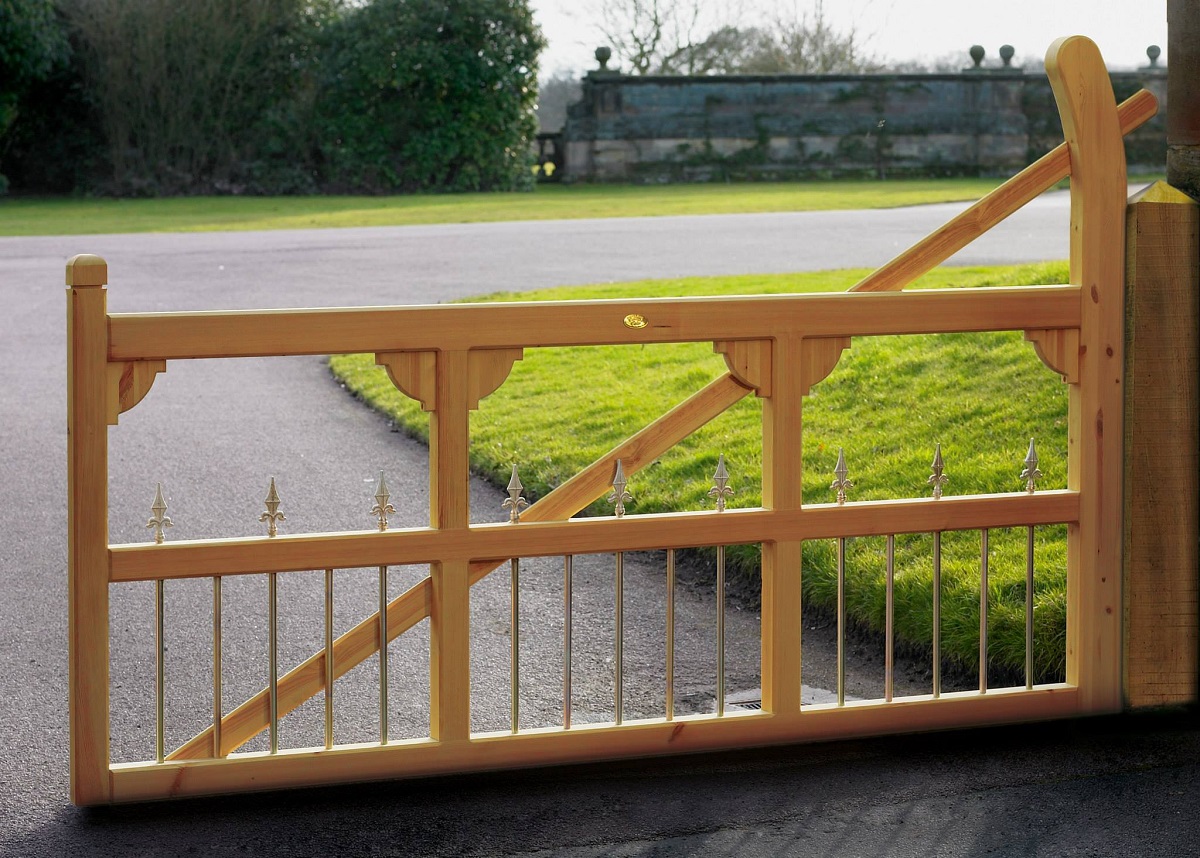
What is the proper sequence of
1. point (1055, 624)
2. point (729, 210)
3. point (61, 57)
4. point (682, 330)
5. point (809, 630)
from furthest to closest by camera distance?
point (61, 57)
point (729, 210)
point (809, 630)
point (1055, 624)
point (682, 330)

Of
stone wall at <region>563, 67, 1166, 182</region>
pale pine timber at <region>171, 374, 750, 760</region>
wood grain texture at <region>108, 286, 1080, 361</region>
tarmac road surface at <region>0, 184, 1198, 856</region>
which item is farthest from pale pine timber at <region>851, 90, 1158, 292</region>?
stone wall at <region>563, 67, 1166, 182</region>


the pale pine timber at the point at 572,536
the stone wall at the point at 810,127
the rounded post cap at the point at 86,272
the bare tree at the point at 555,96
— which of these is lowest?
the pale pine timber at the point at 572,536

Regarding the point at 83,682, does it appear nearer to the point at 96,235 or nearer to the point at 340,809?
the point at 340,809

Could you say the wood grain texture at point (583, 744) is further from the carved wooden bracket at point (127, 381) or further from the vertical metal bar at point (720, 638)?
the carved wooden bracket at point (127, 381)

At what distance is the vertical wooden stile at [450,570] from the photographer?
3.44 meters

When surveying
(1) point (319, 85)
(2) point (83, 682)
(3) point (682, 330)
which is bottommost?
(2) point (83, 682)

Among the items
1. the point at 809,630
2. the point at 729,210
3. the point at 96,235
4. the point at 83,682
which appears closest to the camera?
the point at 83,682

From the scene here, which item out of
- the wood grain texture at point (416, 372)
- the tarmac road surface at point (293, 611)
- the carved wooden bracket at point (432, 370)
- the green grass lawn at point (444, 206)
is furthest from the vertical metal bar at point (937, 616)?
the green grass lawn at point (444, 206)

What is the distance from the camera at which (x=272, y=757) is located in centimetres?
343

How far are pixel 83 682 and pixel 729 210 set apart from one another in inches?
759

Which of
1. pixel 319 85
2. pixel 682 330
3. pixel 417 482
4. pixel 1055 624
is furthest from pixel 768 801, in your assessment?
pixel 319 85

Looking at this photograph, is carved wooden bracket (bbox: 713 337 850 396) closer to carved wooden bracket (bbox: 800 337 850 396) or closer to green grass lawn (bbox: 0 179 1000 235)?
carved wooden bracket (bbox: 800 337 850 396)

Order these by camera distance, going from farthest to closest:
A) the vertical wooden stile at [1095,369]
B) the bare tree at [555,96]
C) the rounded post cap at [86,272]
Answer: the bare tree at [555,96]
the vertical wooden stile at [1095,369]
the rounded post cap at [86,272]

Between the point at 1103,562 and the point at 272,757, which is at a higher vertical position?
the point at 1103,562
